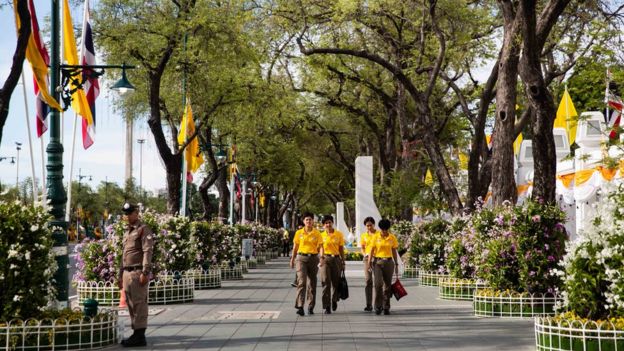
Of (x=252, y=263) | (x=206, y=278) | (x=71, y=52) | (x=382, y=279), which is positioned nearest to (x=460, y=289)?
(x=382, y=279)

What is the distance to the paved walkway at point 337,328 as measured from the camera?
11.6m

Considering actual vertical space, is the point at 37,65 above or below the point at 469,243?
above

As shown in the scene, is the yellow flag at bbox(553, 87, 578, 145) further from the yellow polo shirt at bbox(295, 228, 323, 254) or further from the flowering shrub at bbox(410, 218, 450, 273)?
the yellow polo shirt at bbox(295, 228, 323, 254)

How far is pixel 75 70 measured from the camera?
14.3 metres

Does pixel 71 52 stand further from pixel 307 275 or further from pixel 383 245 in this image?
pixel 383 245

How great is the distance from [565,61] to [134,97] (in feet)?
53.5

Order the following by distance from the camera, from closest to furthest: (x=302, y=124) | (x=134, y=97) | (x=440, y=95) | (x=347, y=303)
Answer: (x=347, y=303)
(x=134, y=97)
(x=440, y=95)
(x=302, y=124)

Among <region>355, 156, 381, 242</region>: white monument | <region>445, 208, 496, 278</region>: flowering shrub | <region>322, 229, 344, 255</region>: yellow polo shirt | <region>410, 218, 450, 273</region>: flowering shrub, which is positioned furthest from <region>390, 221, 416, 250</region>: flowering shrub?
<region>322, 229, 344, 255</region>: yellow polo shirt

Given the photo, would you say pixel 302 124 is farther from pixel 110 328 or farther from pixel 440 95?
pixel 110 328

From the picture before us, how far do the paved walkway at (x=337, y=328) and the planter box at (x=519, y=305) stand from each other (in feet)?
1.23

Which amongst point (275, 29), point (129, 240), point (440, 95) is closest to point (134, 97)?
point (275, 29)

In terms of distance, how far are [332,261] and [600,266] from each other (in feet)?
25.4

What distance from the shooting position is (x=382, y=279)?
1688cm

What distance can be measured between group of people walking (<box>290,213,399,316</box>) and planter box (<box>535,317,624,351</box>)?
627 cm
